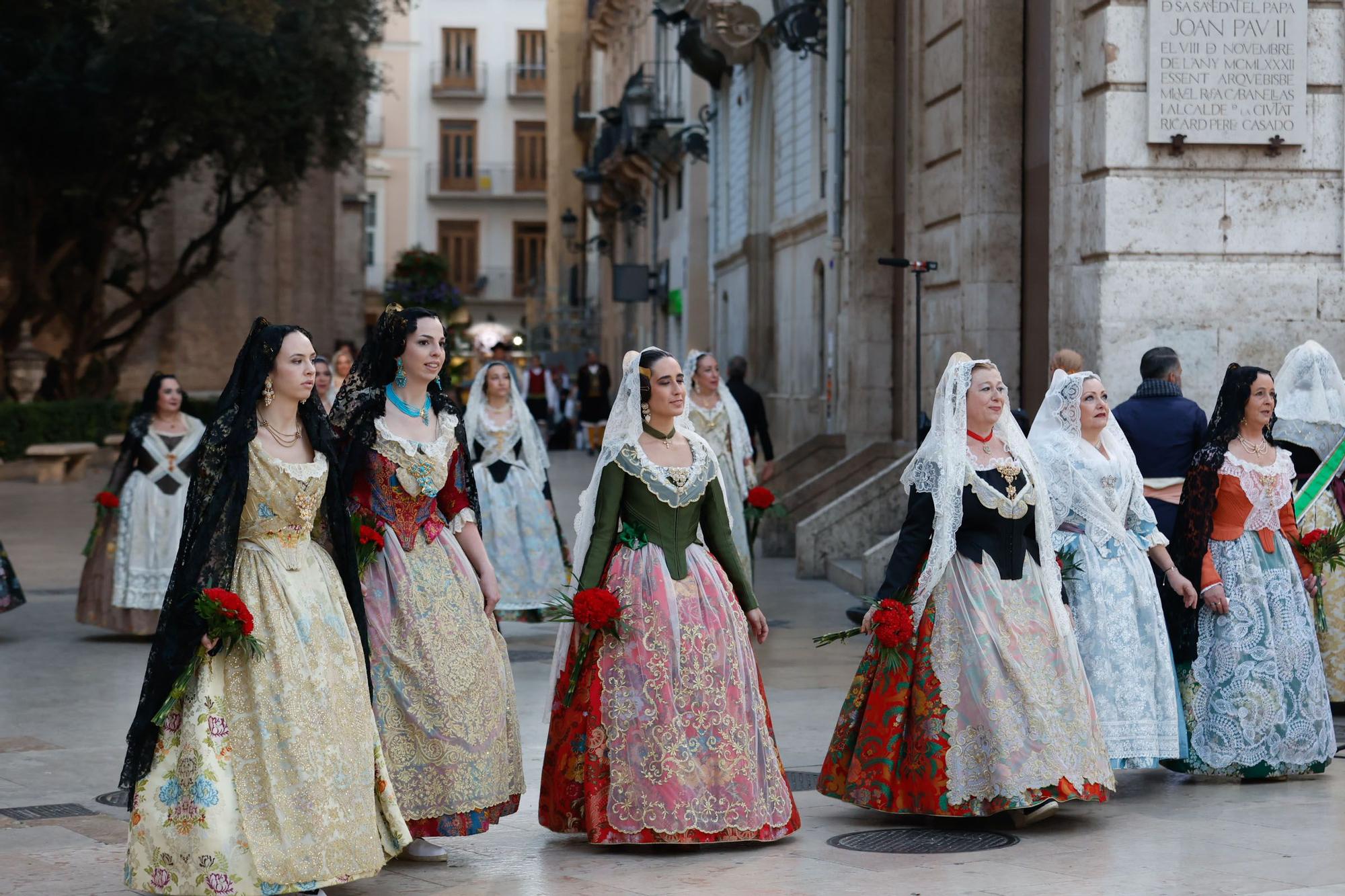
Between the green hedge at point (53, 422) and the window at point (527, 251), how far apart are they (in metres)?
46.6

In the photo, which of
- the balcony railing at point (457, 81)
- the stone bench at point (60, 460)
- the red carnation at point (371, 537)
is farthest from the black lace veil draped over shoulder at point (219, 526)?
the balcony railing at point (457, 81)

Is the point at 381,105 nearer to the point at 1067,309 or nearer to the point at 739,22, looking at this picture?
the point at 739,22

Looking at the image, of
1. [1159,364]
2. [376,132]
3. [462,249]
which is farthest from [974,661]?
[462,249]

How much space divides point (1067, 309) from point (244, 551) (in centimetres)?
743

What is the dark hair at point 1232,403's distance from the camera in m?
8.43

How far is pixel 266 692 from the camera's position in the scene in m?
6.04

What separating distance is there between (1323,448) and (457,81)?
70.8 metres

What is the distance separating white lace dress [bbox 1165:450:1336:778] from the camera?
8242 mm

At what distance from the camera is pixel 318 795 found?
6.04 meters

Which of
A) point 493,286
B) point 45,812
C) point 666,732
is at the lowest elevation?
point 45,812

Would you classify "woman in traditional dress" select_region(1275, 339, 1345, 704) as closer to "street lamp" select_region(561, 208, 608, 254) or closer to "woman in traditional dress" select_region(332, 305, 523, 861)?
"woman in traditional dress" select_region(332, 305, 523, 861)

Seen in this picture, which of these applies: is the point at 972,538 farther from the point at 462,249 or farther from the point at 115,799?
the point at 462,249

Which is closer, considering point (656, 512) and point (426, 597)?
point (426, 597)

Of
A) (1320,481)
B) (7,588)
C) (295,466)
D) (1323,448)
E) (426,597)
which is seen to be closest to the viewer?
(295,466)
